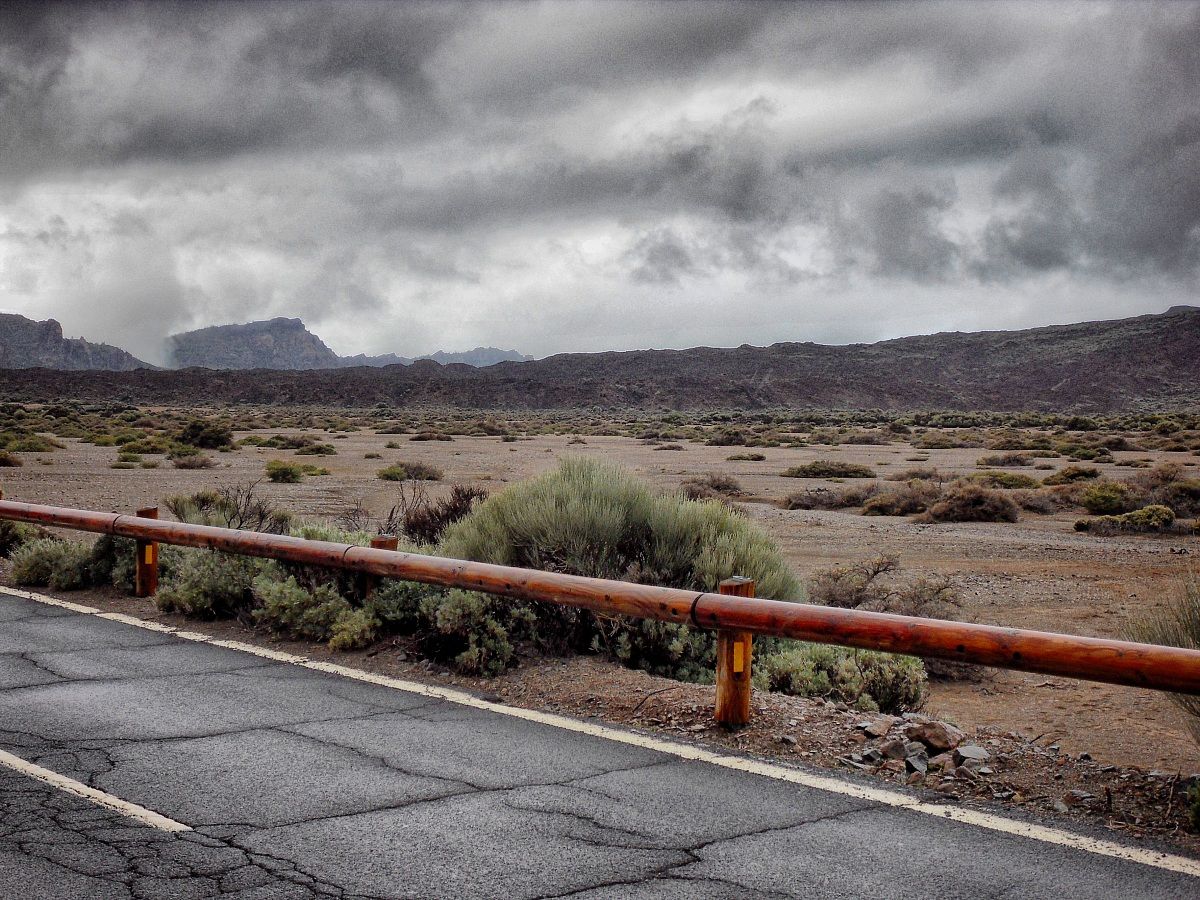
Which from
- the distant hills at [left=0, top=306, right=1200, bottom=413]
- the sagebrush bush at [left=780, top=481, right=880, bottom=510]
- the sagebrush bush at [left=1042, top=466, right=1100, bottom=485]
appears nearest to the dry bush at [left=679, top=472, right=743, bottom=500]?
the sagebrush bush at [left=780, top=481, right=880, bottom=510]

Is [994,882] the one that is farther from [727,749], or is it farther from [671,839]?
[727,749]

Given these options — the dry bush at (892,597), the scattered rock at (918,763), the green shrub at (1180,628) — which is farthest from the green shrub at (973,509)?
the scattered rock at (918,763)

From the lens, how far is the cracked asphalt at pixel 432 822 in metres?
3.89

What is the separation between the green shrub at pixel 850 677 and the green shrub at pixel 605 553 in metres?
0.61

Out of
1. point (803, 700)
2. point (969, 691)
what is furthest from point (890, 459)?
point (803, 700)

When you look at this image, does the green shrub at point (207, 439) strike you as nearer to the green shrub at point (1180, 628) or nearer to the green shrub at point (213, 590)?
the green shrub at point (213, 590)

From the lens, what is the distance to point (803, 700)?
6918 mm

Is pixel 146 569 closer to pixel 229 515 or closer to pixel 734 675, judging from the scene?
pixel 229 515

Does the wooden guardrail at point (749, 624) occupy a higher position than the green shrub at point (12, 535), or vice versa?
the wooden guardrail at point (749, 624)

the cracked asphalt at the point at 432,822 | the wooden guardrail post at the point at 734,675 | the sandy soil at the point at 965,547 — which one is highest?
the wooden guardrail post at the point at 734,675

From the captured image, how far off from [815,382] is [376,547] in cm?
13746

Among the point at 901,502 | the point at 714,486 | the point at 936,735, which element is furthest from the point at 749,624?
the point at 714,486

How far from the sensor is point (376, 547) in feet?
27.0

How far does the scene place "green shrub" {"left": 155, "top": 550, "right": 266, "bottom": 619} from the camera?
9312 mm
